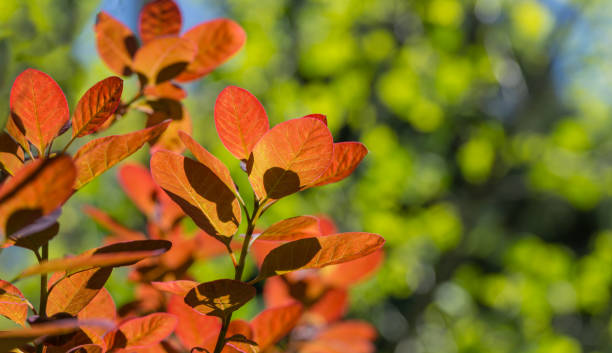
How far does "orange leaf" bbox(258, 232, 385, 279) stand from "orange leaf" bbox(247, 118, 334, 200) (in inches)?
1.4

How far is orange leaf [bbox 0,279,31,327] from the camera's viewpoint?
28cm

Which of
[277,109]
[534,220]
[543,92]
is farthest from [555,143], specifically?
[534,220]

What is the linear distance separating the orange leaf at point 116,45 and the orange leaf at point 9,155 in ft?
0.53

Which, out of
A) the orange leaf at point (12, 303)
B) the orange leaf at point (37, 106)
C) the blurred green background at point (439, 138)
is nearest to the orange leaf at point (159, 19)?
the orange leaf at point (37, 106)

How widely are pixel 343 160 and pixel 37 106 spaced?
0.65 feet

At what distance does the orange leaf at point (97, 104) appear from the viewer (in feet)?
1.02

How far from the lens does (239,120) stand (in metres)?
0.33

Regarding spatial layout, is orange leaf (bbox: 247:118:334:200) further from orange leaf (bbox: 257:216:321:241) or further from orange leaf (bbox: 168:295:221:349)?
orange leaf (bbox: 168:295:221:349)

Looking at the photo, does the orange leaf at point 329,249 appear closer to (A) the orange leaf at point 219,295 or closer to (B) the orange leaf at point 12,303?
(A) the orange leaf at point 219,295

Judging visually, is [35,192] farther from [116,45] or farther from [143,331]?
[116,45]

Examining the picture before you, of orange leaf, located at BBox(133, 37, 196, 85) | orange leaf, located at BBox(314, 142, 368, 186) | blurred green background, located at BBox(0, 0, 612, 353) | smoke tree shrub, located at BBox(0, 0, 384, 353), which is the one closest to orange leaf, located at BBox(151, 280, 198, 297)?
smoke tree shrub, located at BBox(0, 0, 384, 353)

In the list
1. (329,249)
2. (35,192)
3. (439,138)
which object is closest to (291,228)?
(329,249)

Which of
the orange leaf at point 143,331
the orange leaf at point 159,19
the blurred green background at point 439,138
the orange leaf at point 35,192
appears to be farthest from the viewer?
the blurred green background at point 439,138

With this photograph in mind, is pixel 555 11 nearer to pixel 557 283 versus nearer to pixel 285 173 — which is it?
pixel 557 283
